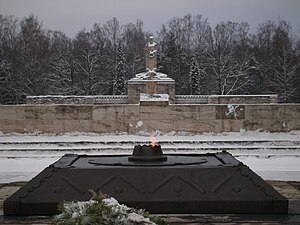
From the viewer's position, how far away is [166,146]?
1214 cm

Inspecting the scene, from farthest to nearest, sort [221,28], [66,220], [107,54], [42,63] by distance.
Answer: [221,28] < [107,54] < [42,63] < [66,220]

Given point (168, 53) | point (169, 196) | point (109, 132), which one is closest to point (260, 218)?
point (169, 196)

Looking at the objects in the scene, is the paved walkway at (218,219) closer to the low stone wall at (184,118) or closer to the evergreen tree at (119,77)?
the low stone wall at (184,118)

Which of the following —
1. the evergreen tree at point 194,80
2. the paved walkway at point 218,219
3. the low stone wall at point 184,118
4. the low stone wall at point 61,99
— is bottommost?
the paved walkway at point 218,219

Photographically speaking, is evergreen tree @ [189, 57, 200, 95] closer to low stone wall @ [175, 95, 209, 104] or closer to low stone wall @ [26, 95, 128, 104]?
low stone wall @ [175, 95, 209, 104]

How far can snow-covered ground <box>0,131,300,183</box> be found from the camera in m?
11.3

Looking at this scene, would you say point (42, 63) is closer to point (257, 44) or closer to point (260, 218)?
point (257, 44)

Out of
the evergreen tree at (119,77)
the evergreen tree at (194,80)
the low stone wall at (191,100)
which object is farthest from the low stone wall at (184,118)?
the evergreen tree at (194,80)

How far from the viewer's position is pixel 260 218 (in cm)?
378

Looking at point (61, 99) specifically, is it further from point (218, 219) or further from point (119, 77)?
point (218, 219)

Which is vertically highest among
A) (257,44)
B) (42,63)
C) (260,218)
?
(257,44)

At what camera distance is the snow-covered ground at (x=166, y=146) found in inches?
444

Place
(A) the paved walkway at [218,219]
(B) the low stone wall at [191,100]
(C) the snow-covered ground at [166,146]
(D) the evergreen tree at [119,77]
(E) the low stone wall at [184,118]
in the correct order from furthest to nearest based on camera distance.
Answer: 1. (D) the evergreen tree at [119,77]
2. (B) the low stone wall at [191,100]
3. (E) the low stone wall at [184,118]
4. (C) the snow-covered ground at [166,146]
5. (A) the paved walkway at [218,219]

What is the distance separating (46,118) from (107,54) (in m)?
34.3
